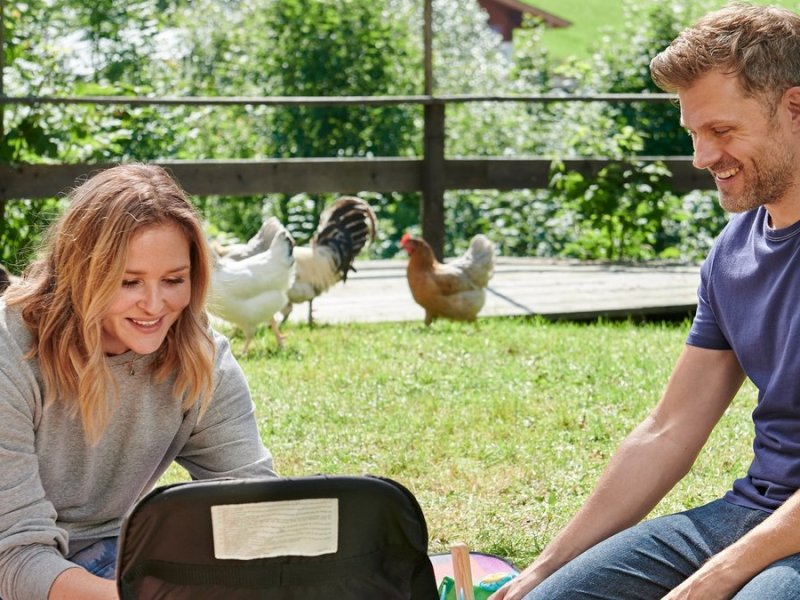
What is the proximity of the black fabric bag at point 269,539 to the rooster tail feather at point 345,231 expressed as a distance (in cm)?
554

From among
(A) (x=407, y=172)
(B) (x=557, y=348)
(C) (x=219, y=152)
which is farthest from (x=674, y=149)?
(B) (x=557, y=348)

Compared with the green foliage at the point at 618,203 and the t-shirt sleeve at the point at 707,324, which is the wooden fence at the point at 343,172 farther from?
the t-shirt sleeve at the point at 707,324

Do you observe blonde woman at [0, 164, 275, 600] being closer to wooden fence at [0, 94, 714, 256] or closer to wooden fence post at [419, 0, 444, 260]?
wooden fence at [0, 94, 714, 256]

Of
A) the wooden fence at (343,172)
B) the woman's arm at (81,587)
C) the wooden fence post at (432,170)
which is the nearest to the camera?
the woman's arm at (81,587)

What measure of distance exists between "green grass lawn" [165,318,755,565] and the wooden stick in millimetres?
1241

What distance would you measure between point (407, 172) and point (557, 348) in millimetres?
2297

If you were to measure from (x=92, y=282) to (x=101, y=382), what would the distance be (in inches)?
7.8

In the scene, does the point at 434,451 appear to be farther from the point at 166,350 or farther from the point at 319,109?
the point at 319,109

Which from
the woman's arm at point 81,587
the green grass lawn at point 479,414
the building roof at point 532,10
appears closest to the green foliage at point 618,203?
the green grass lawn at point 479,414

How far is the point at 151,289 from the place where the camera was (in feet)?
7.77

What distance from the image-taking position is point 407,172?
26.8 ft

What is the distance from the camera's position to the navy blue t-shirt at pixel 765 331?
92.4 inches

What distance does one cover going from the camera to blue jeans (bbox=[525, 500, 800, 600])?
2.29 meters

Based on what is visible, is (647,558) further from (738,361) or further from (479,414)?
(479,414)
